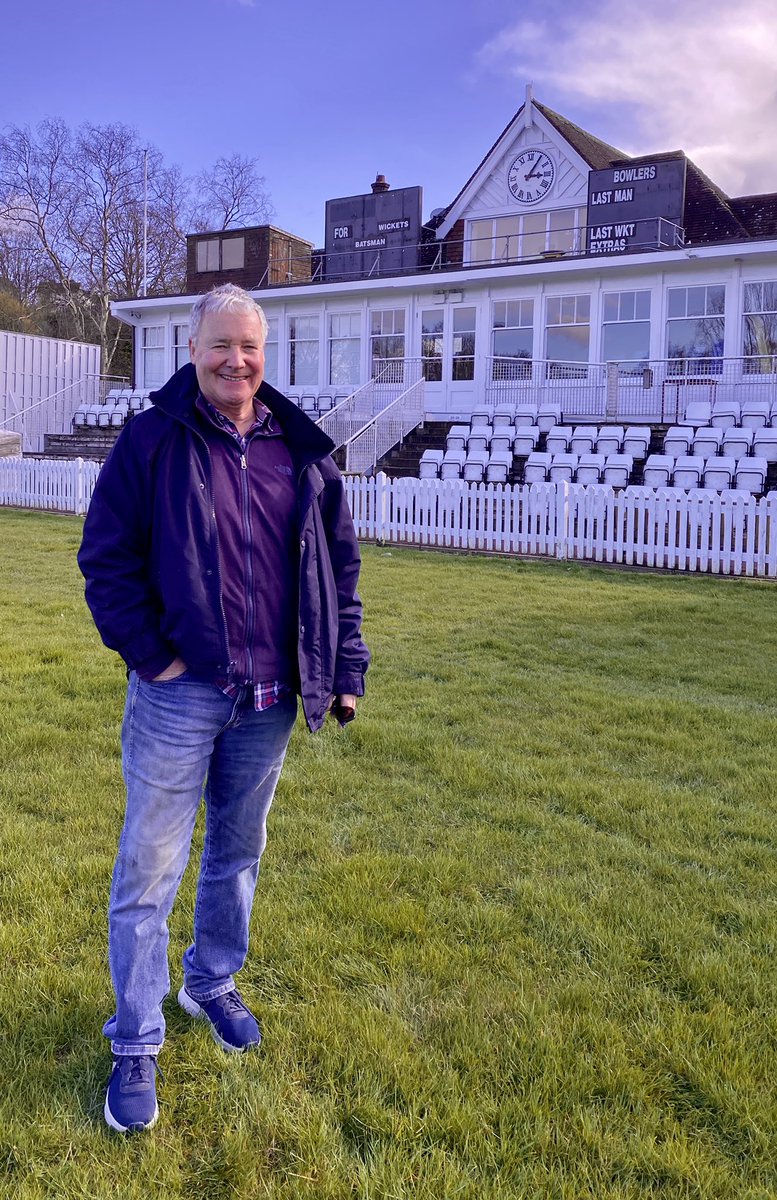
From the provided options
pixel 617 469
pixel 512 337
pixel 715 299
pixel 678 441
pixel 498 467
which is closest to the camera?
pixel 617 469

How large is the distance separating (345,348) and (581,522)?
51.6 ft

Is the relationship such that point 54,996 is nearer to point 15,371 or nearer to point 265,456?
point 265,456

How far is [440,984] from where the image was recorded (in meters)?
2.74

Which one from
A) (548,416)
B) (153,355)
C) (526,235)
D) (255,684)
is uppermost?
(526,235)

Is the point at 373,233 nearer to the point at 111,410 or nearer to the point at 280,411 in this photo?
the point at 111,410

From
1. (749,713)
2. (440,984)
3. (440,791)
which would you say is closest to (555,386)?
(749,713)

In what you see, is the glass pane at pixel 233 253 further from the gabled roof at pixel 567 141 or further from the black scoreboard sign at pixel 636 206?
the black scoreboard sign at pixel 636 206

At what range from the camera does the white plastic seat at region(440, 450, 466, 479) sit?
18.7 m

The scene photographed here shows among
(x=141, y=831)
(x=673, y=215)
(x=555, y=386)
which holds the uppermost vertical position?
(x=673, y=215)

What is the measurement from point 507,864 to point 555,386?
20.6 meters

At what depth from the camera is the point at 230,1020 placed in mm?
2457

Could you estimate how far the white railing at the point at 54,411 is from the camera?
29562mm

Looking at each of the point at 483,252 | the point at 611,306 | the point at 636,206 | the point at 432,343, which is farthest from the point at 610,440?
the point at 483,252

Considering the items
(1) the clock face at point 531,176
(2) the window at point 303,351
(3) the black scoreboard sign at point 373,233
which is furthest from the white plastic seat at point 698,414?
(2) the window at point 303,351
